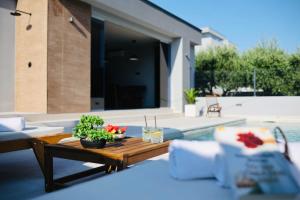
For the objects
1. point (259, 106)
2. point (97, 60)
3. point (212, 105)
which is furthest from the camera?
point (212, 105)

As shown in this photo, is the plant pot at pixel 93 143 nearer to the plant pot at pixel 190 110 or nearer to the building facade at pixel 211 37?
the plant pot at pixel 190 110

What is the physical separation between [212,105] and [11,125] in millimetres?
11989

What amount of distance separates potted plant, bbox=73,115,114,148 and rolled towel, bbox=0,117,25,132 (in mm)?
910

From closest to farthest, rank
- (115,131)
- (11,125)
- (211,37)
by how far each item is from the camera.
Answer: (11,125), (115,131), (211,37)

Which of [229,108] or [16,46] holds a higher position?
[16,46]

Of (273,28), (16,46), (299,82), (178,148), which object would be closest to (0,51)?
(16,46)

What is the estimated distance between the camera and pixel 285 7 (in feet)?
67.4

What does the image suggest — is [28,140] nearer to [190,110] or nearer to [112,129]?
[112,129]

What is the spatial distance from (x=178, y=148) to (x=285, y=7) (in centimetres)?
2162

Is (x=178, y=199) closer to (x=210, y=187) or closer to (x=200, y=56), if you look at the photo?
(x=210, y=187)

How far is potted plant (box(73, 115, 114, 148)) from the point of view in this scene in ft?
10.5

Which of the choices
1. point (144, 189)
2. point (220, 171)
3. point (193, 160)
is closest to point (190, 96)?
point (193, 160)

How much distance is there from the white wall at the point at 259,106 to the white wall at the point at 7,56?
9.56 metres

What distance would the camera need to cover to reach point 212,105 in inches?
582
